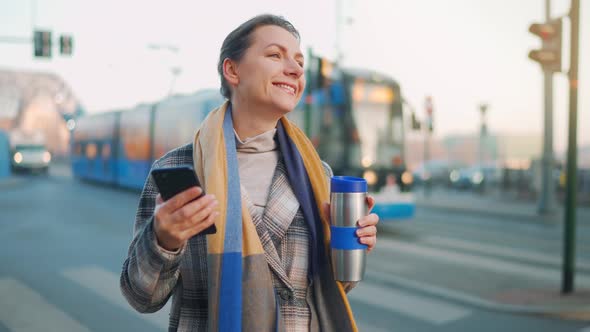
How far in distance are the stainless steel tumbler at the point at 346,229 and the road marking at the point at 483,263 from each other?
22.0ft

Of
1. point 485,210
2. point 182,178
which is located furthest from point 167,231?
point 485,210

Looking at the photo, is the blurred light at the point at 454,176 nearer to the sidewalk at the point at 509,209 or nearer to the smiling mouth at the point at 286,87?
the sidewalk at the point at 509,209

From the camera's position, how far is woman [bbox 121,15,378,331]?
1649 mm

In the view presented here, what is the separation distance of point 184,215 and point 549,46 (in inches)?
284

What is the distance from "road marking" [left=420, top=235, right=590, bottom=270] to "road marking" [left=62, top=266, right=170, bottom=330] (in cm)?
588

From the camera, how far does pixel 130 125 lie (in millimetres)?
20594

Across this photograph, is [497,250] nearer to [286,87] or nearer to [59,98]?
[286,87]

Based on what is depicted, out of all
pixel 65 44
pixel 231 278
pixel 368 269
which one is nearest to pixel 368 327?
pixel 368 269

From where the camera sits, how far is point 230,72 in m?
1.87

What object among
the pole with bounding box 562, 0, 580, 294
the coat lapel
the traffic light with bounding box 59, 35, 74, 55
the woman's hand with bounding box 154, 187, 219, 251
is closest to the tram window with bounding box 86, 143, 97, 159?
the traffic light with bounding box 59, 35, 74, 55

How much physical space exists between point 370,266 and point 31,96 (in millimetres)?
89553

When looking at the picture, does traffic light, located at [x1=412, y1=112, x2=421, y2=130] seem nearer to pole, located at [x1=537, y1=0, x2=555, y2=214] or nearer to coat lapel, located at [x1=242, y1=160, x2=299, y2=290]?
pole, located at [x1=537, y1=0, x2=555, y2=214]

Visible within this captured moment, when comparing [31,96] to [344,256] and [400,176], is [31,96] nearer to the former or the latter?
[400,176]

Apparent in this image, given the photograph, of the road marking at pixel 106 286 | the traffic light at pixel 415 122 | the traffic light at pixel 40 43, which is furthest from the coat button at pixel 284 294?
the traffic light at pixel 40 43
